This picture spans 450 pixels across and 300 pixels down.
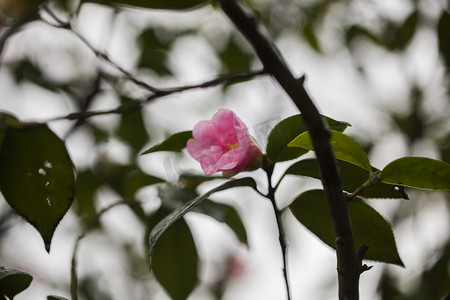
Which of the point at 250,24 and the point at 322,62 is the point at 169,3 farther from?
the point at 322,62

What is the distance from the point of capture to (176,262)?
0.86 m

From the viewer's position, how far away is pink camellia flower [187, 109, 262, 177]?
638 millimetres

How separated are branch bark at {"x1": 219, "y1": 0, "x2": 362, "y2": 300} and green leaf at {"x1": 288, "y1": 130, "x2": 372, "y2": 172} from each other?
0.30ft

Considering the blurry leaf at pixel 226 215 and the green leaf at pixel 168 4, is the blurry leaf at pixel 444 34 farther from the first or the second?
the green leaf at pixel 168 4

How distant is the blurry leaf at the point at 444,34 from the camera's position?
982mm

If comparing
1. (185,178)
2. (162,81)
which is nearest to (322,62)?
(162,81)

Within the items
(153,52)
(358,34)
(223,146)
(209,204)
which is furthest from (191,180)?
(358,34)

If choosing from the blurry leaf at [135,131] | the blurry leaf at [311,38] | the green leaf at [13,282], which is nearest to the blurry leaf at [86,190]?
the blurry leaf at [135,131]

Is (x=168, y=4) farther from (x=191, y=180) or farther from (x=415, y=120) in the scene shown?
(x=415, y=120)

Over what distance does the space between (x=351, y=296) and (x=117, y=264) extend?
1.70 metres

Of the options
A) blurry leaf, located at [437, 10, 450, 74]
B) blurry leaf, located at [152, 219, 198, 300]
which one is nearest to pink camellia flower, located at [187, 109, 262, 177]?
blurry leaf, located at [152, 219, 198, 300]

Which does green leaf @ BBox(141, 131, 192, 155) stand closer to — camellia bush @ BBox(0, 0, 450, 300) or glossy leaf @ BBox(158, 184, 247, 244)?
camellia bush @ BBox(0, 0, 450, 300)

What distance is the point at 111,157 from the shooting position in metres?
1.61

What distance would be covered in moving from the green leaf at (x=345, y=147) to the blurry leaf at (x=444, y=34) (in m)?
0.54
